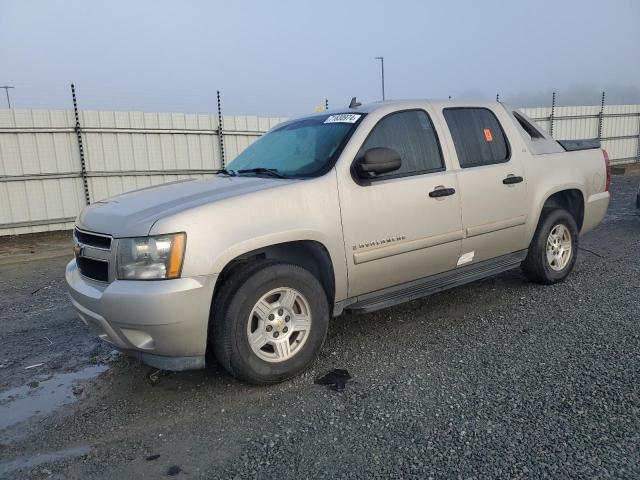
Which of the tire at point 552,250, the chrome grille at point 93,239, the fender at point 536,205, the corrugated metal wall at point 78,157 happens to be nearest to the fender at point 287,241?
the chrome grille at point 93,239

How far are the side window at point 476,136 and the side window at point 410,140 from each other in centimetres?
26

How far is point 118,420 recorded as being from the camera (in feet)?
9.53

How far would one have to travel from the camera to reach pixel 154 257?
282 cm

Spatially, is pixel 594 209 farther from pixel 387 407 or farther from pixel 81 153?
pixel 81 153

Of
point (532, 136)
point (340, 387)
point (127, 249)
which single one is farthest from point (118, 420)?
point (532, 136)

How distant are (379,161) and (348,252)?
2.18 feet

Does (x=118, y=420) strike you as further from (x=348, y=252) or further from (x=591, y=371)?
(x=591, y=371)

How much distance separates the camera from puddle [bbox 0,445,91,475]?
2.49 meters

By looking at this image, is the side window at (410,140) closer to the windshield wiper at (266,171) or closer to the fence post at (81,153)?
the windshield wiper at (266,171)

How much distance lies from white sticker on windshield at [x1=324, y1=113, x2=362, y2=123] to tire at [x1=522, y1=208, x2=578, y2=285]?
2.30 meters

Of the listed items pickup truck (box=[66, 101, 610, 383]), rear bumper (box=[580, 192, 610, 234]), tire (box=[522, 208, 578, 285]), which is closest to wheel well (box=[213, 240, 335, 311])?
pickup truck (box=[66, 101, 610, 383])

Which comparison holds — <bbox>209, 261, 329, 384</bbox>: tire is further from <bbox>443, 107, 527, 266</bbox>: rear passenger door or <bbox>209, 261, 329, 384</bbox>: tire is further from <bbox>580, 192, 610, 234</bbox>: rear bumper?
<bbox>580, 192, 610, 234</bbox>: rear bumper

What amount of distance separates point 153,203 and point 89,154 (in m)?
8.03

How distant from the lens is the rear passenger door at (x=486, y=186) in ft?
13.6
